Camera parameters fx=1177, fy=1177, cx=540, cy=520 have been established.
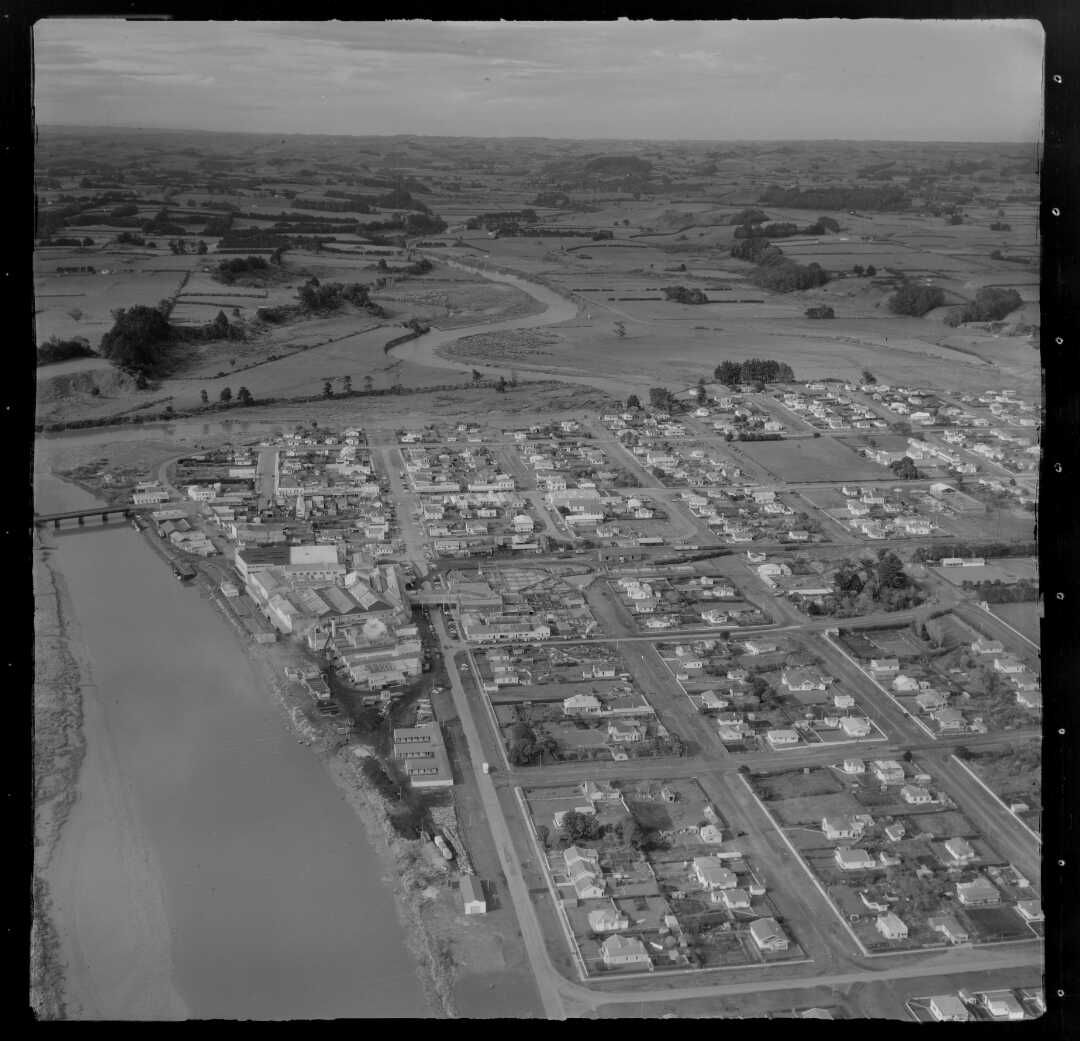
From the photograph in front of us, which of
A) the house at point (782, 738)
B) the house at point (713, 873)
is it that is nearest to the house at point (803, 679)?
the house at point (782, 738)

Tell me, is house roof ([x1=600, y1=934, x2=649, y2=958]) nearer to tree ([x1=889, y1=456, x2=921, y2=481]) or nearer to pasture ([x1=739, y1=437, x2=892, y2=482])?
pasture ([x1=739, y1=437, x2=892, y2=482])

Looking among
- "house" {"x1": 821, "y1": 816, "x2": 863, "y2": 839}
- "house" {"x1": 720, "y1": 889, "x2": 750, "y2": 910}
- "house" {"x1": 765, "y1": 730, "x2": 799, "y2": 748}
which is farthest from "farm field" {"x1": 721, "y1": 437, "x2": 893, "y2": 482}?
"house" {"x1": 720, "y1": 889, "x2": 750, "y2": 910}

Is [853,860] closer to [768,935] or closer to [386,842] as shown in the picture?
[768,935]

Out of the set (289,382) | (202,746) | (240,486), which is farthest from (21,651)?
(289,382)

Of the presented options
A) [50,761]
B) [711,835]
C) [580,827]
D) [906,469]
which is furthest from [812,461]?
[50,761]

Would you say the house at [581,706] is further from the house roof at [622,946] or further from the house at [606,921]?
the house roof at [622,946]
